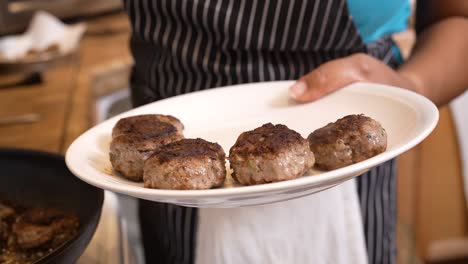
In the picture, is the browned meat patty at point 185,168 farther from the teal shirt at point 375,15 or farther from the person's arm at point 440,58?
the teal shirt at point 375,15

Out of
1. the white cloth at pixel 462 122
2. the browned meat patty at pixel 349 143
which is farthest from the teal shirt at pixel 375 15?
the white cloth at pixel 462 122

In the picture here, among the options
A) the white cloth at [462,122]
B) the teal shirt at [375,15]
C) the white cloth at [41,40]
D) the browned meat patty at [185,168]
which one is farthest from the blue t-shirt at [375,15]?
the white cloth at [41,40]

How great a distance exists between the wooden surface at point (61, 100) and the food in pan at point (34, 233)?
0.48 meters

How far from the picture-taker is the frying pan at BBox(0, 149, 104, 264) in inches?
30.6

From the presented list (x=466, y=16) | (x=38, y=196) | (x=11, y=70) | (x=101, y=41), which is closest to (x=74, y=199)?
(x=38, y=196)

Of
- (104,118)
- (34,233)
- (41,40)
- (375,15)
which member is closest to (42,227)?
(34,233)

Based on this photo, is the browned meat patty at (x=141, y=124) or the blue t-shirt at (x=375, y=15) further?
the blue t-shirt at (x=375, y=15)

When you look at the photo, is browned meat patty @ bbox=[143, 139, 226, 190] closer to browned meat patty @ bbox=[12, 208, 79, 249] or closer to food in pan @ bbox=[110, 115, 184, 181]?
food in pan @ bbox=[110, 115, 184, 181]

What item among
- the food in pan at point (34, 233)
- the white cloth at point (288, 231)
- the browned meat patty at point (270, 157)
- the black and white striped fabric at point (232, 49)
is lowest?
the white cloth at point (288, 231)

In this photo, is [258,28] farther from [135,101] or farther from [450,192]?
[450,192]

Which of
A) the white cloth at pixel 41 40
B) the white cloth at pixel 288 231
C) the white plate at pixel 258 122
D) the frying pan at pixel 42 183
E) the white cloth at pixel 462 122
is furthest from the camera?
the white cloth at pixel 41 40

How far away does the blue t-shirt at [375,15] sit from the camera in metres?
1.01

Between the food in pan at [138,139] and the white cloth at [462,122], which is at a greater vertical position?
the food in pan at [138,139]

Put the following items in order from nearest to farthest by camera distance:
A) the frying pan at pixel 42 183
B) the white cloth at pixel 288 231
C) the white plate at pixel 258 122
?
1. the white plate at pixel 258 122
2. the frying pan at pixel 42 183
3. the white cloth at pixel 288 231
